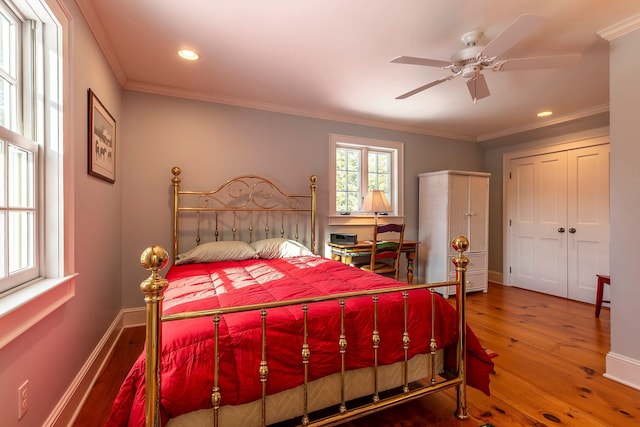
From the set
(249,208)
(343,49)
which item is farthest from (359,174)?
(343,49)

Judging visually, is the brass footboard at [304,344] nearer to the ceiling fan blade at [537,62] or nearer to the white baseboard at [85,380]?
the white baseboard at [85,380]

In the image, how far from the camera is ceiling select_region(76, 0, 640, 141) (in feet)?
6.02

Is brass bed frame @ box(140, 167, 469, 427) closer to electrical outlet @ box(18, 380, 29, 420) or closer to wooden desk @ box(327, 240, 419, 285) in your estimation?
wooden desk @ box(327, 240, 419, 285)

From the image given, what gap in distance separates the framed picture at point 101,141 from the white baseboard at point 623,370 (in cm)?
365

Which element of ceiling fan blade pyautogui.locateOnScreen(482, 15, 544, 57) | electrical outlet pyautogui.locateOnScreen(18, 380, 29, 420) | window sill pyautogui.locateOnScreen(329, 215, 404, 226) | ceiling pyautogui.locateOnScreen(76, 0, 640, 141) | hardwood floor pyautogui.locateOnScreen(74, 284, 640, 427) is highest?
ceiling pyautogui.locateOnScreen(76, 0, 640, 141)

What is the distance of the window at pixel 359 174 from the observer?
12.7ft

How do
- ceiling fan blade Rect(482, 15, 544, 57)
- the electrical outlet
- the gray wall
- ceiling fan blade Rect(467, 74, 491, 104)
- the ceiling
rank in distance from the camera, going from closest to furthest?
the electrical outlet → ceiling fan blade Rect(482, 15, 544, 57) → the ceiling → the gray wall → ceiling fan blade Rect(467, 74, 491, 104)

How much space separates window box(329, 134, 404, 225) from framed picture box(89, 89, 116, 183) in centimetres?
225

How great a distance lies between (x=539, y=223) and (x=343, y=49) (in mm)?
3925

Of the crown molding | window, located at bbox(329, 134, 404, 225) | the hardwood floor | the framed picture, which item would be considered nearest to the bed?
the hardwood floor

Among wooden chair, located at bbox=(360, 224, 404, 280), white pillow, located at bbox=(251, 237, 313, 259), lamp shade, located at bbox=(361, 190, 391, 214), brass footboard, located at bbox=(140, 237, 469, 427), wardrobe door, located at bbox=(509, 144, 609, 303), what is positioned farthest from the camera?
wardrobe door, located at bbox=(509, 144, 609, 303)

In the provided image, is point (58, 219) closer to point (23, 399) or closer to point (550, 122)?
point (23, 399)

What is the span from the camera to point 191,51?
2.33 metres

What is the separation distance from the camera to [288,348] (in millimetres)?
1320
